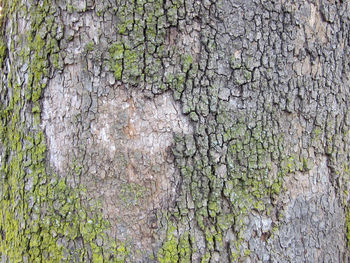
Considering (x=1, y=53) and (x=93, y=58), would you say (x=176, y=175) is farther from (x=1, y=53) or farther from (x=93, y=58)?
(x=1, y=53)

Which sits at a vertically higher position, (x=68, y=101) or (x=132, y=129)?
(x=68, y=101)

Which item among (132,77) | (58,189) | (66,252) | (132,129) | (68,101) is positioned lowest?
(66,252)

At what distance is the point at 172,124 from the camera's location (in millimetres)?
1415

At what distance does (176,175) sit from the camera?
1.43 meters

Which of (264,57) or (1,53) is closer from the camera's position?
(264,57)

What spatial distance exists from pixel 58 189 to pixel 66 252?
0.94ft

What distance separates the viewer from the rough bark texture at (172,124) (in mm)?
1387

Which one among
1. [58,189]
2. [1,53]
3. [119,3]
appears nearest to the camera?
[119,3]

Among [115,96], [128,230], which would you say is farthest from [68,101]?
[128,230]

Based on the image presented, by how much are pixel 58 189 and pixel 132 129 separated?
0.44 meters

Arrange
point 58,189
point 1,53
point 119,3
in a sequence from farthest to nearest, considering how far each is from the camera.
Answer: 1. point 1,53
2. point 58,189
3. point 119,3

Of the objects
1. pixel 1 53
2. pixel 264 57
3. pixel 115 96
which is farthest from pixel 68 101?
pixel 264 57

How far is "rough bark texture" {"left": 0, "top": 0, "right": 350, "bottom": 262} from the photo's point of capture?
1.39 metres

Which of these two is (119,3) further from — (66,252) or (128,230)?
(66,252)
